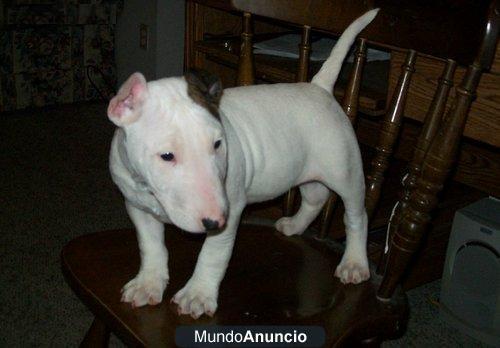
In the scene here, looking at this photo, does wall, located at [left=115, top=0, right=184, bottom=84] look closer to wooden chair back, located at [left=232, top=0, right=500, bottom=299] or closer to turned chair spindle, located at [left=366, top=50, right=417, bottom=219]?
wooden chair back, located at [left=232, top=0, right=500, bottom=299]

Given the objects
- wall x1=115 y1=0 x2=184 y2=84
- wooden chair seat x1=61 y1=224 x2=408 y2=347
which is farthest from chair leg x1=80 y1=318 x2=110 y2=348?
wall x1=115 y1=0 x2=184 y2=84

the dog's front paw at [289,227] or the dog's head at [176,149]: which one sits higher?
the dog's head at [176,149]

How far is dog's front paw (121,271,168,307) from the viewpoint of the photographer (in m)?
0.80

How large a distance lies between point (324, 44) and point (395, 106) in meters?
0.74

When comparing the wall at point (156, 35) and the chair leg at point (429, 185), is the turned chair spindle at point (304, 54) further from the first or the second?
the wall at point (156, 35)

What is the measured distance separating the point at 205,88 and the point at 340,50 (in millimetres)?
283

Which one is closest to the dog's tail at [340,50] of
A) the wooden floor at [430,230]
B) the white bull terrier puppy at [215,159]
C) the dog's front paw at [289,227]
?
the white bull terrier puppy at [215,159]

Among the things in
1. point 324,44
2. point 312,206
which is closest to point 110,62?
point 324,44

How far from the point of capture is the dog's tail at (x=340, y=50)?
0.86 m

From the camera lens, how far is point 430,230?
4.99 ft

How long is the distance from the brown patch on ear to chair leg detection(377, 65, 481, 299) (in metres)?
0.30

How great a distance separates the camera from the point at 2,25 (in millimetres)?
2432

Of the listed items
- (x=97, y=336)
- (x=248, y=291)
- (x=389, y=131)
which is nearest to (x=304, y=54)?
(x=389, y=131)

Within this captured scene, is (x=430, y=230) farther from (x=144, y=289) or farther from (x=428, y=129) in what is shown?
(x=144, y=289)
